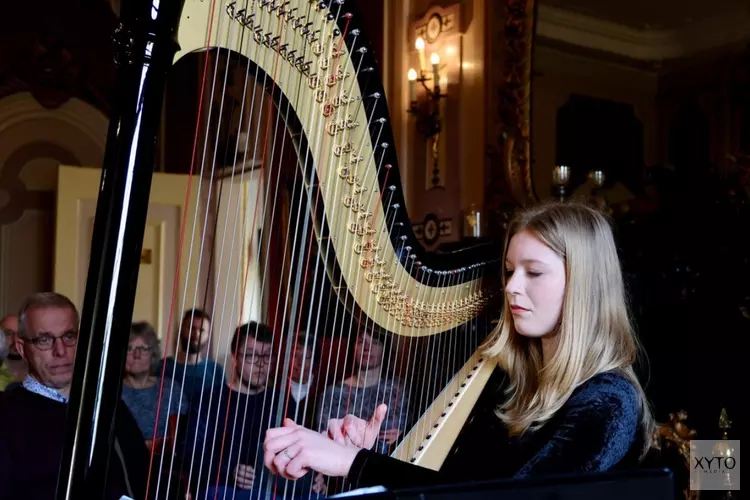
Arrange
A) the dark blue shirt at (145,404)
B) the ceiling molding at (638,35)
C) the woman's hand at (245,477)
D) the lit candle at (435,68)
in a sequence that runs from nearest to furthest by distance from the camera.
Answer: the woman's hand at (245,477), the dark blue shirt at (145,404), the ceiling molding at (638,35), the lit candle at (435,68)

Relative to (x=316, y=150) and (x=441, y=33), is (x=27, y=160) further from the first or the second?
(x=316, y=150)

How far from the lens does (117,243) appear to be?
→ 801mm

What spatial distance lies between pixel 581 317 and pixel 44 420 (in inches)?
58.1

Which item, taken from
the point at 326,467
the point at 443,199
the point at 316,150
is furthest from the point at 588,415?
the point at 443,199

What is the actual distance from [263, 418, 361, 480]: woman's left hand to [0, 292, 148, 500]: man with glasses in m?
1.09

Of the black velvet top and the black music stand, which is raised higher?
the black music stand

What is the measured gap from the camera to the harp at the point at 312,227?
2.62 ft

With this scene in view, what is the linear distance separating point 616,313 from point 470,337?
22.8 inches

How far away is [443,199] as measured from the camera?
13.4ft

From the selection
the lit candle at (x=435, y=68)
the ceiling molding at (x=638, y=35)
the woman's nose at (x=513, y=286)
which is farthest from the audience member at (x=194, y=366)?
the ceiling molding at (x=638, y=35)

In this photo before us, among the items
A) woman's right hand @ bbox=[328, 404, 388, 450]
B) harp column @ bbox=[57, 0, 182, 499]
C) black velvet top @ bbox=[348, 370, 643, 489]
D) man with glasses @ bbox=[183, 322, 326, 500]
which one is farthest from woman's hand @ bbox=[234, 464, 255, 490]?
harp column @ bbox=[57, 0, 182, 499]

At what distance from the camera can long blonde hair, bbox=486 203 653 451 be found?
1453 millimetres

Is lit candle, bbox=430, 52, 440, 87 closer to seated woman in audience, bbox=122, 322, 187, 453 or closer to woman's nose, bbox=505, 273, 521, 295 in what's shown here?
seated woman in audience, bbox=122, 322, 187, 453

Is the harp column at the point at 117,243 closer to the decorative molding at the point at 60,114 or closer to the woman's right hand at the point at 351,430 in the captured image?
the woman's right hand at the point at 351,430
